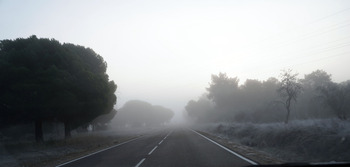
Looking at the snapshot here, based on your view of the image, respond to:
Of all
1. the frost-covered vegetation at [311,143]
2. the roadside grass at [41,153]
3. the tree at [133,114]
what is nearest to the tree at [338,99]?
the frost-covered vegetation at [311,143]

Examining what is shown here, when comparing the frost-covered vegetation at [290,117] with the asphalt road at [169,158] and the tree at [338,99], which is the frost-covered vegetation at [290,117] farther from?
the asphalt road at [169,158]

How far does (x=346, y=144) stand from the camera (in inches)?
449

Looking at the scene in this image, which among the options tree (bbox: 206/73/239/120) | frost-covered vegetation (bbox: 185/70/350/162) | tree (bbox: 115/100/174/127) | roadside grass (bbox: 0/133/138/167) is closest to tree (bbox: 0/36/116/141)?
roadside grass (bbox: 0/133/138/167)

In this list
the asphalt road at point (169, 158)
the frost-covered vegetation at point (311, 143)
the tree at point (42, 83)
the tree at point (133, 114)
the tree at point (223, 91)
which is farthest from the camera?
the tree at point (133, 114)

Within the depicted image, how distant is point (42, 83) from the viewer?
25344mm

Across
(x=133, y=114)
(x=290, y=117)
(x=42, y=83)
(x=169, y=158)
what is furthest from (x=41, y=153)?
(x=133, y=114)

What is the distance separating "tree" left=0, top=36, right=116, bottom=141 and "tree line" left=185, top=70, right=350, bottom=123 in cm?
2432

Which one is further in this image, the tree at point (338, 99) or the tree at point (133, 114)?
the tree at point (133, 114)

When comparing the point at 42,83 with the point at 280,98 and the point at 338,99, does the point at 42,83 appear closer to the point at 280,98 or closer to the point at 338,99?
the point at 338,99

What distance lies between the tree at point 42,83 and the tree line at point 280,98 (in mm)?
24323

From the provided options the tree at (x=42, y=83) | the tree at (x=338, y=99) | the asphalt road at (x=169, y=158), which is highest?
the tree at (x=42, y=83)

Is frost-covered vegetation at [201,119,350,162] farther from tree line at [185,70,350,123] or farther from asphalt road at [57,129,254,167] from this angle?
tree line at [185,70,350,123]

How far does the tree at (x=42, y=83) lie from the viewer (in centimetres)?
2472

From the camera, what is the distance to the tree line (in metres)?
39.1
